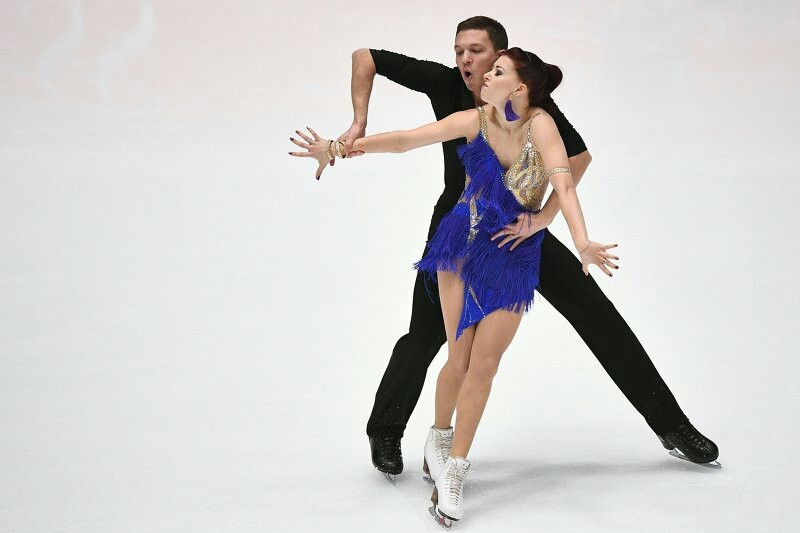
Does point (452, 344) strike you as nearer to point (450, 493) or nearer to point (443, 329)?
point (443, 329)

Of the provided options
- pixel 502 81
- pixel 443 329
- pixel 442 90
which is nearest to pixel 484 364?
pixel 443 329

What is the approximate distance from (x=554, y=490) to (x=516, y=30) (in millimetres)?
6859

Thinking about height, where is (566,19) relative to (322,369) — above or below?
above

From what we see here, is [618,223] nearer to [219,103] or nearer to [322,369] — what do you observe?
[322,369]

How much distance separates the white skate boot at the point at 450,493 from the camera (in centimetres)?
352

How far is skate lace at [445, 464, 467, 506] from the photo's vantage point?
3543 mm

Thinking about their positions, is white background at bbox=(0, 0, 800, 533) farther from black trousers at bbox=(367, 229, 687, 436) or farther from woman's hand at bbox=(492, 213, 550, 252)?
woman's hand at bbox=(492, 213, 550, 252)

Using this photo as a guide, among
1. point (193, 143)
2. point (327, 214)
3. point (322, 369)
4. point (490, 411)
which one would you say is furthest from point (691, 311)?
point (193, 143)

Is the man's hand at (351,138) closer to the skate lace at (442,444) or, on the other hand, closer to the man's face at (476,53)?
the man's face at (476,53)

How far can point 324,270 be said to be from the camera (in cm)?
634

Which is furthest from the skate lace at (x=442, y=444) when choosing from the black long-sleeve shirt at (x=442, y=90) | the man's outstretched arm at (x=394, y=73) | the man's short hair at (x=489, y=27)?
the man's short hair at (x=489, y=27)

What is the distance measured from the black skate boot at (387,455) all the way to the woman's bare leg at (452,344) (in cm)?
23

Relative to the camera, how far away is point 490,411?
4.57 meters

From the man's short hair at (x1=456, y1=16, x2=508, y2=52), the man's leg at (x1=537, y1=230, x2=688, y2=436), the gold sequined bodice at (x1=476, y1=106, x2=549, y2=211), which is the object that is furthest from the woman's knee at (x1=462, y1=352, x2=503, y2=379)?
the man's short hair at (x1=456, y1=16, x2=508, y2=52)
